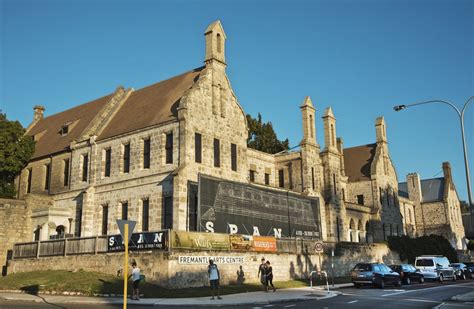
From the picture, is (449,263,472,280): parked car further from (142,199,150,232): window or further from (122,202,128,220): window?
(122,202,128,220): window

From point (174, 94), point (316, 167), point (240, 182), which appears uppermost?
point (174, 94)

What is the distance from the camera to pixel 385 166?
64.9 metres

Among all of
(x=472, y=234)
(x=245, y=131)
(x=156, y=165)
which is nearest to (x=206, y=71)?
(x=245, y=131)

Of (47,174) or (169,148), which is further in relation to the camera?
(47,174)

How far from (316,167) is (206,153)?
54.0 feet

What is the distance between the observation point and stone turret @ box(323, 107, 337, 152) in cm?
5140

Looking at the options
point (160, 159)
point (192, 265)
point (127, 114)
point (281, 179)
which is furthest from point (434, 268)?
point (127, 114)

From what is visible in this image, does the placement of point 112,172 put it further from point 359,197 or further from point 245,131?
point 359,197

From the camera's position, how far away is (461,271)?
45.4 meters

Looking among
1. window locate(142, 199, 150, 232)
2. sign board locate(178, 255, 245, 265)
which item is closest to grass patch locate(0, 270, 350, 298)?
sign board locate(178, 255, 245, 265)

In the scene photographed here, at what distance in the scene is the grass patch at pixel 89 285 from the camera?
77.6 ft

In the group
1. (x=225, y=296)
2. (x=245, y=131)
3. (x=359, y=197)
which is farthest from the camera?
(x=359, y=197)

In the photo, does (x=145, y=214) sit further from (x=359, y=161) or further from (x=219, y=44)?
(x=359, y=161)

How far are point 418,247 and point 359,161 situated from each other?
16269 millimetres
